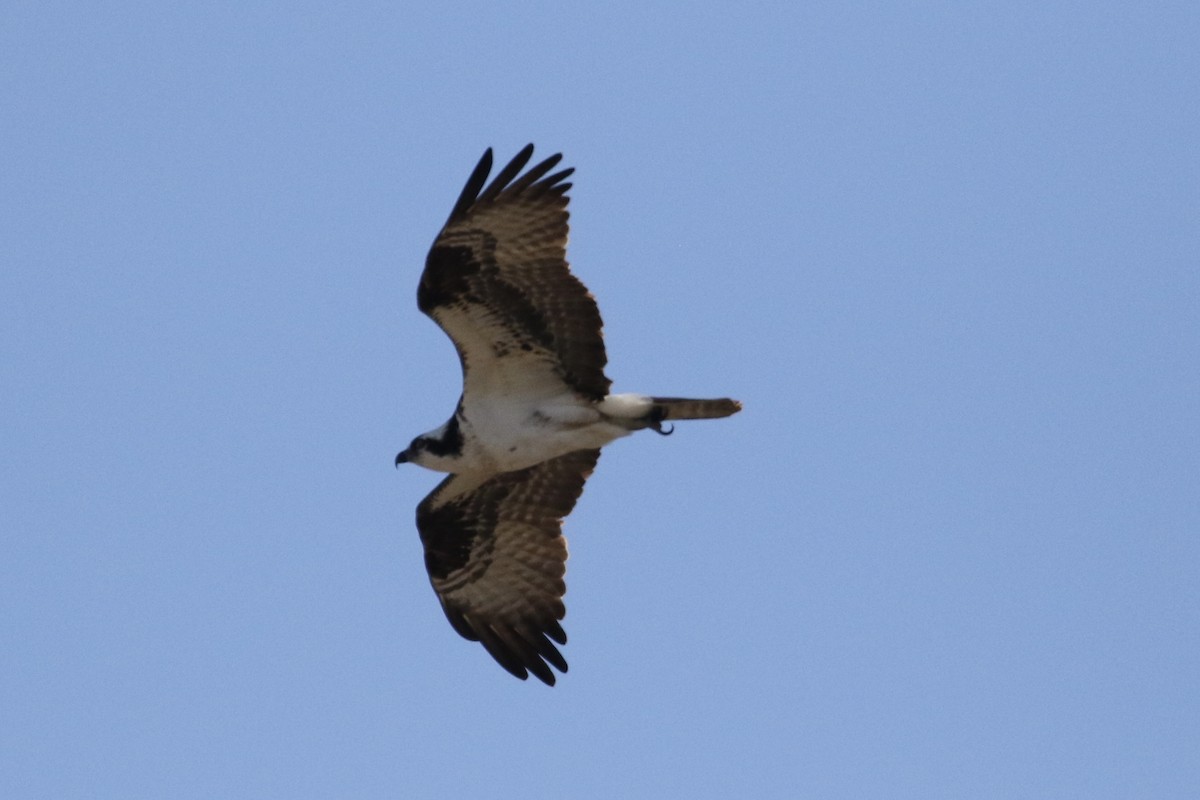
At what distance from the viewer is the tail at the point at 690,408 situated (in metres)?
11.1

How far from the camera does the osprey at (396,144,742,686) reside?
11.1 metres

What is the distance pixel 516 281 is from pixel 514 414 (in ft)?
2.85

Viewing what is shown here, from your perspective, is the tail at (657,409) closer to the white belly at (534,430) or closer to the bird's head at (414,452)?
the white belly at (534,430)

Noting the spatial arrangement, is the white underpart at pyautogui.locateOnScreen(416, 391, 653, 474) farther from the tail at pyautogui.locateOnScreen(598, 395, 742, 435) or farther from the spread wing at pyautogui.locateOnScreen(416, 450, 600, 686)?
the spread wing at pyautogui.locateOnScreen(416, 450, 600, 686)

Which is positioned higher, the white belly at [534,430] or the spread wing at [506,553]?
the white belly at [534,430]

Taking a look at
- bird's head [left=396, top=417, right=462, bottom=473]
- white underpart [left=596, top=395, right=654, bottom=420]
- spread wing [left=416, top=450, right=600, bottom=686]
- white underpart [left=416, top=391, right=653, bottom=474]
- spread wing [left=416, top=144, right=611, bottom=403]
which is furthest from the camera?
spread wing [left=416, top=450, right=600, bottom=686]

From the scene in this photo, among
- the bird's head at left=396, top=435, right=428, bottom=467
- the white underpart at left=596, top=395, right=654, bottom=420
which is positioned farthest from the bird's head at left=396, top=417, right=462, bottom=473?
the white underpart at left=596, top=395, right=654, bottom=420

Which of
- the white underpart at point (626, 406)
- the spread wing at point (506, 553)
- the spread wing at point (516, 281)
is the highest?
the spread wing at point (516, 281)

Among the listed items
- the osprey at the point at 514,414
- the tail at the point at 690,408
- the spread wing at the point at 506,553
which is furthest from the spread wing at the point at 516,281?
the spread wing at the point at 506,553

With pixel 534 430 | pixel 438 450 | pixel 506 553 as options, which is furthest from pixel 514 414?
pixel 506 553

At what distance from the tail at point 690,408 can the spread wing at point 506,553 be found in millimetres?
1198

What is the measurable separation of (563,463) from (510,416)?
91 centimetres

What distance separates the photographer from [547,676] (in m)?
12.2

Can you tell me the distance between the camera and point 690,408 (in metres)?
11.1
